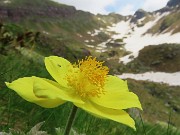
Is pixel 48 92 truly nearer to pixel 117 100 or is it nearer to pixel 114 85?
pixel 117 100

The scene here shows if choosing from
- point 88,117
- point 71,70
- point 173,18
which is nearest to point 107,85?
point 71,70

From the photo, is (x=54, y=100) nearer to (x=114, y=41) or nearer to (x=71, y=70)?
(x=71, y=70)

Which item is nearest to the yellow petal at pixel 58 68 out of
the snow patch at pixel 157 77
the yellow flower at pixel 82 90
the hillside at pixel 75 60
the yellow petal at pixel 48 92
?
the yellow flower at pixel 82 90

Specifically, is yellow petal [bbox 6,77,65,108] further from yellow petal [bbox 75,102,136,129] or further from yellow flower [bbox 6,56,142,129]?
yellow petal [bbox 75,102,136,129]

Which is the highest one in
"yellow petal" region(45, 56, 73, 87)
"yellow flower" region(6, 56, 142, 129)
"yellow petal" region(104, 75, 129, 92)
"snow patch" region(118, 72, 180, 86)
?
"yellow flower" region(6, 56, 142, 129)

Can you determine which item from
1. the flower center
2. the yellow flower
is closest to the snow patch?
the yellow flower

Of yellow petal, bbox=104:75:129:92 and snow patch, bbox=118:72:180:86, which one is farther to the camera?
snow patch, bbox=118:72:180:86

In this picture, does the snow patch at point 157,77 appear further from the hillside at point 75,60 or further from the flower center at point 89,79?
the flower center at point 89,79
